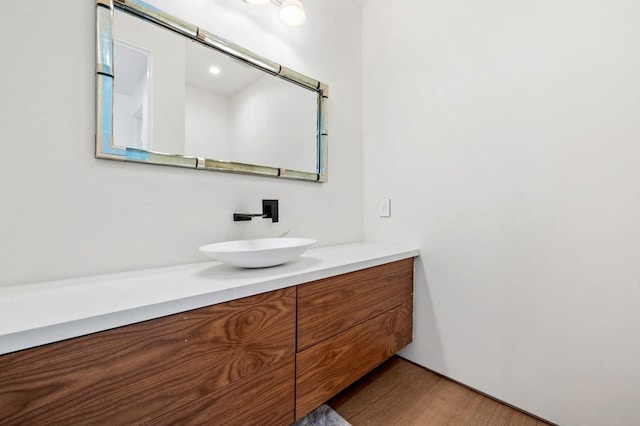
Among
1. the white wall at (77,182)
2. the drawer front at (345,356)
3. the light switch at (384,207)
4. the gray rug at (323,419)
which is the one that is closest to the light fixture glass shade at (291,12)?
the white wall at (77,182)

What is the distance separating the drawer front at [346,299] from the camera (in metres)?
1.01

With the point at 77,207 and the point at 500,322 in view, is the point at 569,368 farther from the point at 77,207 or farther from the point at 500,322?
the point at 77,207

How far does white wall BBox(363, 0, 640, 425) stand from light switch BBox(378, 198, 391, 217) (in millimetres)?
56

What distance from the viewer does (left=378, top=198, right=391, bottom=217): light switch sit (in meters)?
1.79

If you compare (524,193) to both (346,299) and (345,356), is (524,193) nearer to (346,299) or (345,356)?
(346,299)

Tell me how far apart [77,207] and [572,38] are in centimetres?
205

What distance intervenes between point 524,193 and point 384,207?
760 millimetres

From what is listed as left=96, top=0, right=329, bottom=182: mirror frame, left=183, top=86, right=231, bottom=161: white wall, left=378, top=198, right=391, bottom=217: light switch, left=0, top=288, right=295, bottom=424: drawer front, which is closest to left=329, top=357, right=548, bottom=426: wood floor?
left=0, top=288, right=295, bottom=424: drawer front

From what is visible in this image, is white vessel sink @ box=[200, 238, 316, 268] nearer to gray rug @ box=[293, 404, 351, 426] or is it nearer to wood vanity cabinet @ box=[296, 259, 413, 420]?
wood vanity cabinet @ box=[296, 259, 413, 420]

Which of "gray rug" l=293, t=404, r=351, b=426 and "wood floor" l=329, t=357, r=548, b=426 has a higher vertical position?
"gray rug" l=293, t=404, r=351, b=426

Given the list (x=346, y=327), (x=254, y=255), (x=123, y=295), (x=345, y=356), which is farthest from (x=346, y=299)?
(x=123, y=295)

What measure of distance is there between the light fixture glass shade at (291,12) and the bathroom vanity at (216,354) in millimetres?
1244

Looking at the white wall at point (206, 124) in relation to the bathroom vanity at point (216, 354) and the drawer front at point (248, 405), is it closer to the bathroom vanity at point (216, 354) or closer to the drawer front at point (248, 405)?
the bathroom vanity at point (216, 354)

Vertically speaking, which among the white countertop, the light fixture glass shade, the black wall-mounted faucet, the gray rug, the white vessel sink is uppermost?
the light fixture glass shade
